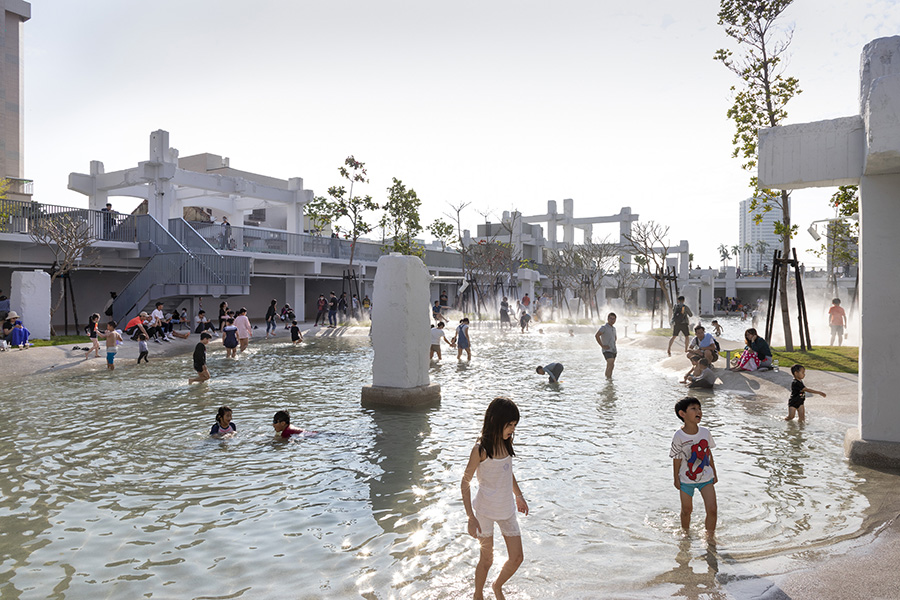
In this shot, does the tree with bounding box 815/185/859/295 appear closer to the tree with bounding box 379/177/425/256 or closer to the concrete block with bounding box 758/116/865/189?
the concrete block with bounding box 758/116/865/189

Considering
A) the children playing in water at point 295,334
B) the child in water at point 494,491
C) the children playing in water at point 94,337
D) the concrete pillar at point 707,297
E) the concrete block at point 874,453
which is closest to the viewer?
the child in water at point 494,491

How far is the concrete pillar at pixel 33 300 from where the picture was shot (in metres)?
23.1

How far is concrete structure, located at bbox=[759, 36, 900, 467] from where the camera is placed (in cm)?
847

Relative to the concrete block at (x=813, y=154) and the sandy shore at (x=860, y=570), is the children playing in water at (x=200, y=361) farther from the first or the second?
the sandy shore at (x=860, y=570)

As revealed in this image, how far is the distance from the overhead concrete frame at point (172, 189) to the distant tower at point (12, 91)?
55.2ft

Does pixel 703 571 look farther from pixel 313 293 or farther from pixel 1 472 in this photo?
pixel 313 293

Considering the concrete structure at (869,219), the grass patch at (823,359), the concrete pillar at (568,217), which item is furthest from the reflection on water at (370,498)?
the concrete pillar at (568,217)

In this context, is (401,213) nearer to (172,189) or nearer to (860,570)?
(172,189)

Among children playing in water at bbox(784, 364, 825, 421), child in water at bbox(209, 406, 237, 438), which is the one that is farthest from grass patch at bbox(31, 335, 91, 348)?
children playing in water at bbox(784, 364, 825, 421)

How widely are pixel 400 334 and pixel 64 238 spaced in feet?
66.6

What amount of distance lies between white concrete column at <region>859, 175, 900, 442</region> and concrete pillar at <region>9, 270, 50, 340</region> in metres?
25.3

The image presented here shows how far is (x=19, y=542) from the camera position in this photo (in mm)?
6270

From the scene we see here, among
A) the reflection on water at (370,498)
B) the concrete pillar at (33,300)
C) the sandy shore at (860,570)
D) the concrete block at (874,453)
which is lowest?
the reflection on water at (370,498)

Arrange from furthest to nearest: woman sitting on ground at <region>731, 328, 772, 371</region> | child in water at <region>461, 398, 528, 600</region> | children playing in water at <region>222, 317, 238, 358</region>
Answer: children playing in water at <region>222, 317, 238, 358</region> < woman sitting on ground at <region>731, 328, 772, 371</region> < child in water at <region>461, 398, 528, 600</region>
